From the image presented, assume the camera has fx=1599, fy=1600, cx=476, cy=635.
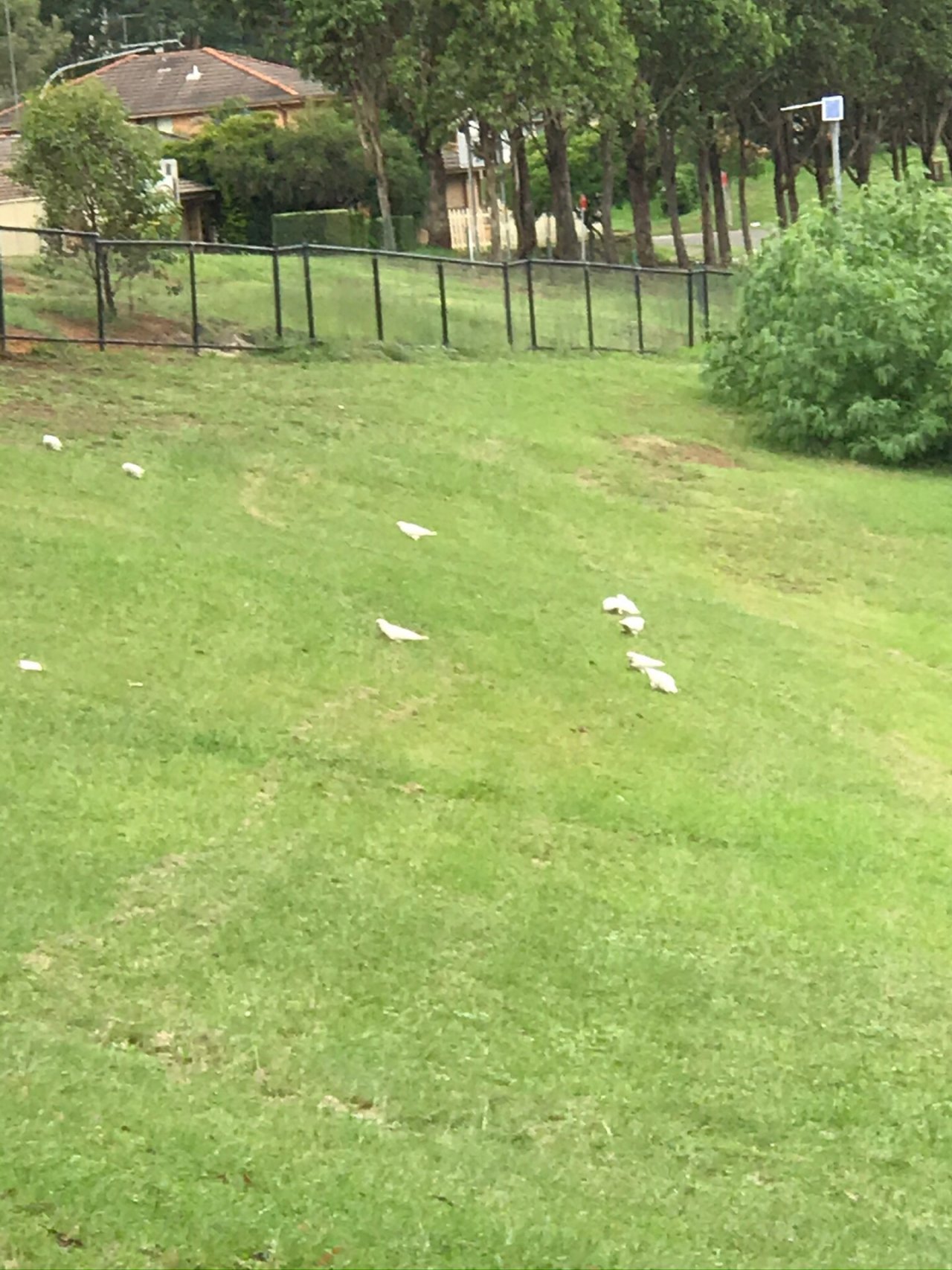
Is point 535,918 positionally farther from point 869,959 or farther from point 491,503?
point 491,503

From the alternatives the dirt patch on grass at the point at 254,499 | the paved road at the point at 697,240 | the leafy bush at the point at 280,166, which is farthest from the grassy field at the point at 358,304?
the paved road at the point at 697,240

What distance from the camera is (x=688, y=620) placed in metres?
10.8

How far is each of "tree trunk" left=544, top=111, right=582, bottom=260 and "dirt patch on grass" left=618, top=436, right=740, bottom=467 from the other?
25.1 metres

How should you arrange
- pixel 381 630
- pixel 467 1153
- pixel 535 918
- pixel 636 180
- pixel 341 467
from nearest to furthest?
1. pixel 467 1153
2. pixel 535 918
3. pixel 381 630
4. pixel 341 467
5. pixel 636 180

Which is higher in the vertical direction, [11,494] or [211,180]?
[211,180]

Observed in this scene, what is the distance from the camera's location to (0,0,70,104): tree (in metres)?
76.7

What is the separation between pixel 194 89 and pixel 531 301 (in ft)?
136

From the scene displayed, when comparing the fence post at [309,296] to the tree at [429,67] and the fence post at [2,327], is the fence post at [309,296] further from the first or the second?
the tree at [429,67]

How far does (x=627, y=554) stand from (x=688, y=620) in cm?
184

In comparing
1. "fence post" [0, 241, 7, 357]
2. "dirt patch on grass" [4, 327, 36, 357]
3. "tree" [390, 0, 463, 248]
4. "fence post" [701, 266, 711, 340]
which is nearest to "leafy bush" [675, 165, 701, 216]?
"tree" [390, 0, 463, 248]

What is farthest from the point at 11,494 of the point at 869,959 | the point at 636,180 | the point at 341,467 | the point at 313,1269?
the point at 636,180

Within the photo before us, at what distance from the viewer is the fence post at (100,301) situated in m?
17.5

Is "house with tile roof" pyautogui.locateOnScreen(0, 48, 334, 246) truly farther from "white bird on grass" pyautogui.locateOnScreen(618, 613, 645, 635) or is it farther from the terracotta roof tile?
"white bird on grass" pyautogui.locateOnScreen(618, 613, 645, 635)

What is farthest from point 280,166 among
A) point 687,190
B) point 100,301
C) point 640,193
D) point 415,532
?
point 415,532
